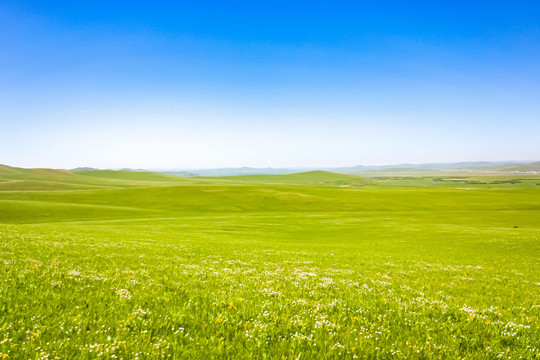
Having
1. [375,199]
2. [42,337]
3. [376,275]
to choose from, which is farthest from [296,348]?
[375,199]

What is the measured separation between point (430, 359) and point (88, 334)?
7082mm

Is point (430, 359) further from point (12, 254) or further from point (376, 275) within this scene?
point (12, 254)

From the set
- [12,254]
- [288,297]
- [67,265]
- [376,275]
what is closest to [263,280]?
[288,297]

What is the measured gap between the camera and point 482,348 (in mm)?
6289

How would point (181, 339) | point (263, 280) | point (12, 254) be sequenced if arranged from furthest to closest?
point (12, 254), point (263, 280), point (181, 339)

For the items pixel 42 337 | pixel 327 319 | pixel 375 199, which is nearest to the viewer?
pixel 42 337

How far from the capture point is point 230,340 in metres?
6.10

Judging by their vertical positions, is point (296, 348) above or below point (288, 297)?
above

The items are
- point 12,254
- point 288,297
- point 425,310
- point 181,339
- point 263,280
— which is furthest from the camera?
point 12,254

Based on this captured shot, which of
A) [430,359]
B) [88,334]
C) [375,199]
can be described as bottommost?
[375,199]

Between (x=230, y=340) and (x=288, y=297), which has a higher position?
(x=230, y=340)

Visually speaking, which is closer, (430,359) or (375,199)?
(430,359)

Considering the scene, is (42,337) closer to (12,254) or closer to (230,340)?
(230,340)

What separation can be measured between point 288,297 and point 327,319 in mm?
2267
